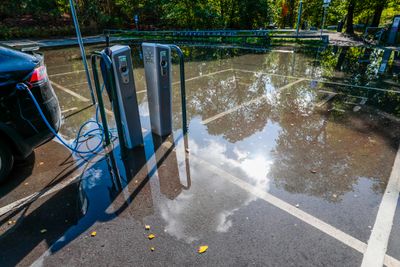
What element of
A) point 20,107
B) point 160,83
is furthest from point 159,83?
point 20,107

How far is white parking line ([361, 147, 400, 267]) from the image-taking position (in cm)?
243

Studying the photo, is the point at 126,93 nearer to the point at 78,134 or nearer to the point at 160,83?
the point at 160,83

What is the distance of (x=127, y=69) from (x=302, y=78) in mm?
6413

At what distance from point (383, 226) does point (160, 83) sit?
3519mm

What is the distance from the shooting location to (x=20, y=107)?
10.7 feet

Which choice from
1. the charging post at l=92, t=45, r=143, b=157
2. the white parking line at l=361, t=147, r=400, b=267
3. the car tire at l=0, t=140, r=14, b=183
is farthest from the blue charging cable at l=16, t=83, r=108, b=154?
the white parking line at l=361, t=147, r=400, b=267

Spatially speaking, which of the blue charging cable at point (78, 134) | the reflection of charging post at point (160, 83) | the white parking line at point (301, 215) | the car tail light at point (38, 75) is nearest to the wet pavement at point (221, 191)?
the white parking line at point (301, 215)

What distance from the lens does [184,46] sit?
51.7 feet

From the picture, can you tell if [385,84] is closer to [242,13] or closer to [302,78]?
[302,78]

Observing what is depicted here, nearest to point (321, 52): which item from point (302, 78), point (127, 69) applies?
point (302, 78)

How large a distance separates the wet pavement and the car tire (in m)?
0.20

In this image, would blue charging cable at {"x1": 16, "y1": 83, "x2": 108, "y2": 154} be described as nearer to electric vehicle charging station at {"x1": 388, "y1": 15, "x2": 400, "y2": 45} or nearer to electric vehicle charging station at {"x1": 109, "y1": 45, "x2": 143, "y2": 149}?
electric vehicle charging station at {"x1": 109, "y1": 45, "x2": 143, "y2": 149}

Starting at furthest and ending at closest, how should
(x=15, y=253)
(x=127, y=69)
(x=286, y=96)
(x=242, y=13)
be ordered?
(x=242, y=13) → (x=286, y=96) → (x=127, y=69) → (x=15, y=253)

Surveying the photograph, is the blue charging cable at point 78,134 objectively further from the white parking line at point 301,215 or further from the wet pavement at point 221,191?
the white parking line at point 301,215
